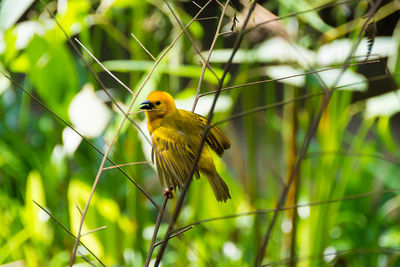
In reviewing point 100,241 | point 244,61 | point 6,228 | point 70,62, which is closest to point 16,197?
point 6,228

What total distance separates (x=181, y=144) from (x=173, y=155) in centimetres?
1

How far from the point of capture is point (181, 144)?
341 mm

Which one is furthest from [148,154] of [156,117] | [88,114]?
[156,117]

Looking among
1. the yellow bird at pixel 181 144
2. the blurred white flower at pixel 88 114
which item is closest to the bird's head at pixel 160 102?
the yellow bird at pixel 181 144

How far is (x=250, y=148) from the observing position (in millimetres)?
1012

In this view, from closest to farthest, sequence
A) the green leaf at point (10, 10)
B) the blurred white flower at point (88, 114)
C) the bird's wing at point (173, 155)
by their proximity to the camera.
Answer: the bird's wing at point (173, 155) < the green leaf at point (10, 10) < the blurred white flower at point (88, 114)

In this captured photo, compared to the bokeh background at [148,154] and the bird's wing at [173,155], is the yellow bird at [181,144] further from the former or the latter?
the bokeh background at [148,154]

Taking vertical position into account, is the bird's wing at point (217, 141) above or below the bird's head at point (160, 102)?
below

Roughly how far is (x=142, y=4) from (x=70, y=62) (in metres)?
0.21

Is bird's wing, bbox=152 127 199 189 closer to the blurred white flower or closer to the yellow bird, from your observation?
the yellow bird

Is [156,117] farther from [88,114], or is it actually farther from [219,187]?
[88,114]

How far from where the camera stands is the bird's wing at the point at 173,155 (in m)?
0.33

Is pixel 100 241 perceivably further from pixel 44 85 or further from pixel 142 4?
pixel 142 4

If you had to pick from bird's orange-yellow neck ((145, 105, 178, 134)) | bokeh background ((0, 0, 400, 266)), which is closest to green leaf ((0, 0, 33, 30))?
bokeh background ((0, 0, 400, 266))
